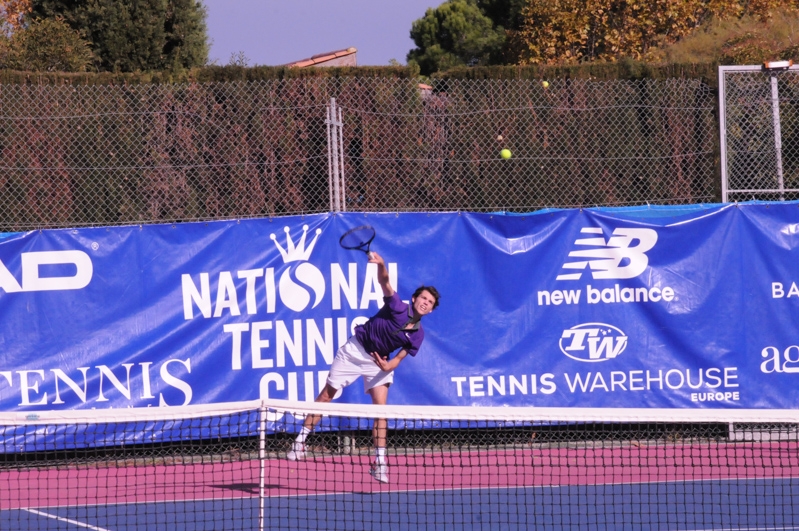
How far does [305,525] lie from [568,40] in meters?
20.9

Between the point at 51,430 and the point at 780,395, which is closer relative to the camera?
the point at 51,430

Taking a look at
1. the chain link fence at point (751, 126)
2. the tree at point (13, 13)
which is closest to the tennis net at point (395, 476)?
the chain link fence at point (751, 126)

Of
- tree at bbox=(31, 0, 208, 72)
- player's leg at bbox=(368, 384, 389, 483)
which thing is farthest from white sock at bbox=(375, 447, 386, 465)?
tree at bbox=(31, 0, 208, 72)

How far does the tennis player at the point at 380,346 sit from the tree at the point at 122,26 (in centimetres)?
1206

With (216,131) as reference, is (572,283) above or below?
below

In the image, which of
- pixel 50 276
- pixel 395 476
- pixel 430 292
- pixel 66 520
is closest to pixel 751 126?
pixel 430 292

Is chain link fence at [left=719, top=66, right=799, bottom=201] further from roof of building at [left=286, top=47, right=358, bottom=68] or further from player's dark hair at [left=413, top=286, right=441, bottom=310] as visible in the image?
roof of building at [left=286, top=47, right=358, bottom=68]

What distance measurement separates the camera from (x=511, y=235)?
331 inches

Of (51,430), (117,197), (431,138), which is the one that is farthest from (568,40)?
(51,430)

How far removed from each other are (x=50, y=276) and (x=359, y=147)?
338 cm

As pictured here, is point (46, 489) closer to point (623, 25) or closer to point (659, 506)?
point (659, 506)

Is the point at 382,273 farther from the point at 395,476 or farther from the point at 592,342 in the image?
the point at 592,342

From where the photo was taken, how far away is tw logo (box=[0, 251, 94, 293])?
803 cm

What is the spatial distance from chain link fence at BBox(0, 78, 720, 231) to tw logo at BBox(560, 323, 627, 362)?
1752 millimetres
